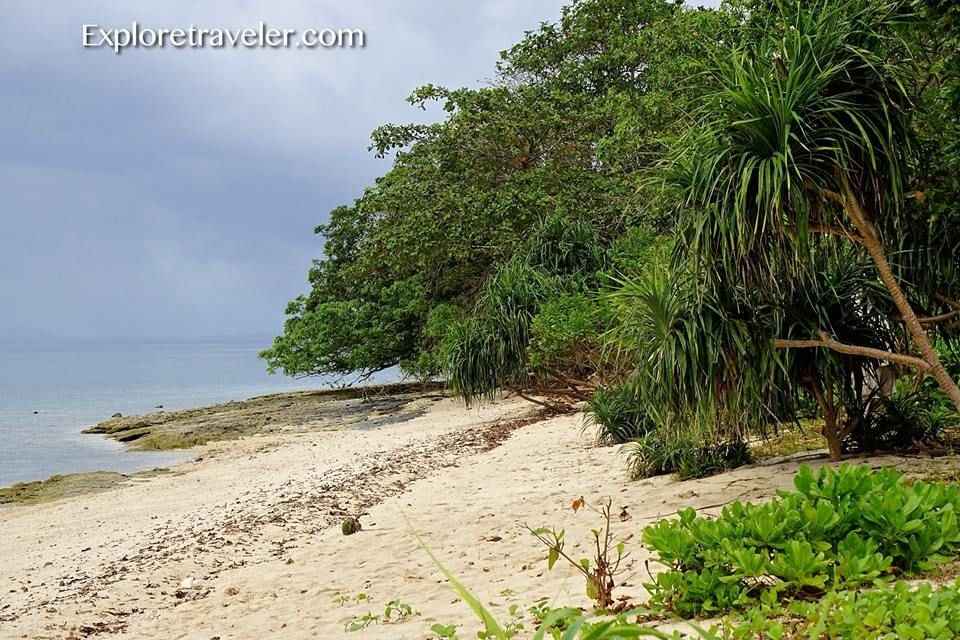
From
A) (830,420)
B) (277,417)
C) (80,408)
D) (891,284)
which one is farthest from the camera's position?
(80,408)

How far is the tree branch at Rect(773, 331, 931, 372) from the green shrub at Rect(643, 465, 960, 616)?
7.17 ft

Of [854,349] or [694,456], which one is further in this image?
[694,456]

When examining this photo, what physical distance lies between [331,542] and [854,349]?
4.36m

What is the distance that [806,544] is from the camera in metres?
3.00

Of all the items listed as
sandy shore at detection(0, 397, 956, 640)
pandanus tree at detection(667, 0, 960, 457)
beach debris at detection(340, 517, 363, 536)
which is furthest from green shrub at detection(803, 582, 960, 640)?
beach debris at detection(340, 517, 363, 536)

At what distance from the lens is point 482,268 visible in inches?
869

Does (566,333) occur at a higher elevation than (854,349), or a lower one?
higher

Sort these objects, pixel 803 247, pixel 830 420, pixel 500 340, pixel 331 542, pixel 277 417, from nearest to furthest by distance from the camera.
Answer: pixel 803 247, pixel 830 420, pixel 331 542, pixel 500 340, pixel 277 417

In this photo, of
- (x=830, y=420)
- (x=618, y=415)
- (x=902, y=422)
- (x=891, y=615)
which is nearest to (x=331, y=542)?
(x=618, y=415)

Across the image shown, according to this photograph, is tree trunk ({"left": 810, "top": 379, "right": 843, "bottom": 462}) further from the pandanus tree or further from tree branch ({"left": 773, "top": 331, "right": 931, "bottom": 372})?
the pandanus tree

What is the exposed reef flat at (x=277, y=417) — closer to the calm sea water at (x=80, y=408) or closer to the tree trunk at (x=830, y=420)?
the calm sea water at (x=80, y=408)

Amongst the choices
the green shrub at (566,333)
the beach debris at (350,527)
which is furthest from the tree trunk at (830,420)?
the green shrub at (566,333)

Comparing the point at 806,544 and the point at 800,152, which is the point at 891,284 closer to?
the point at 800,152

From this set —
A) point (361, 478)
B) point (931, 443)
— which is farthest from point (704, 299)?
point (361, 478)
